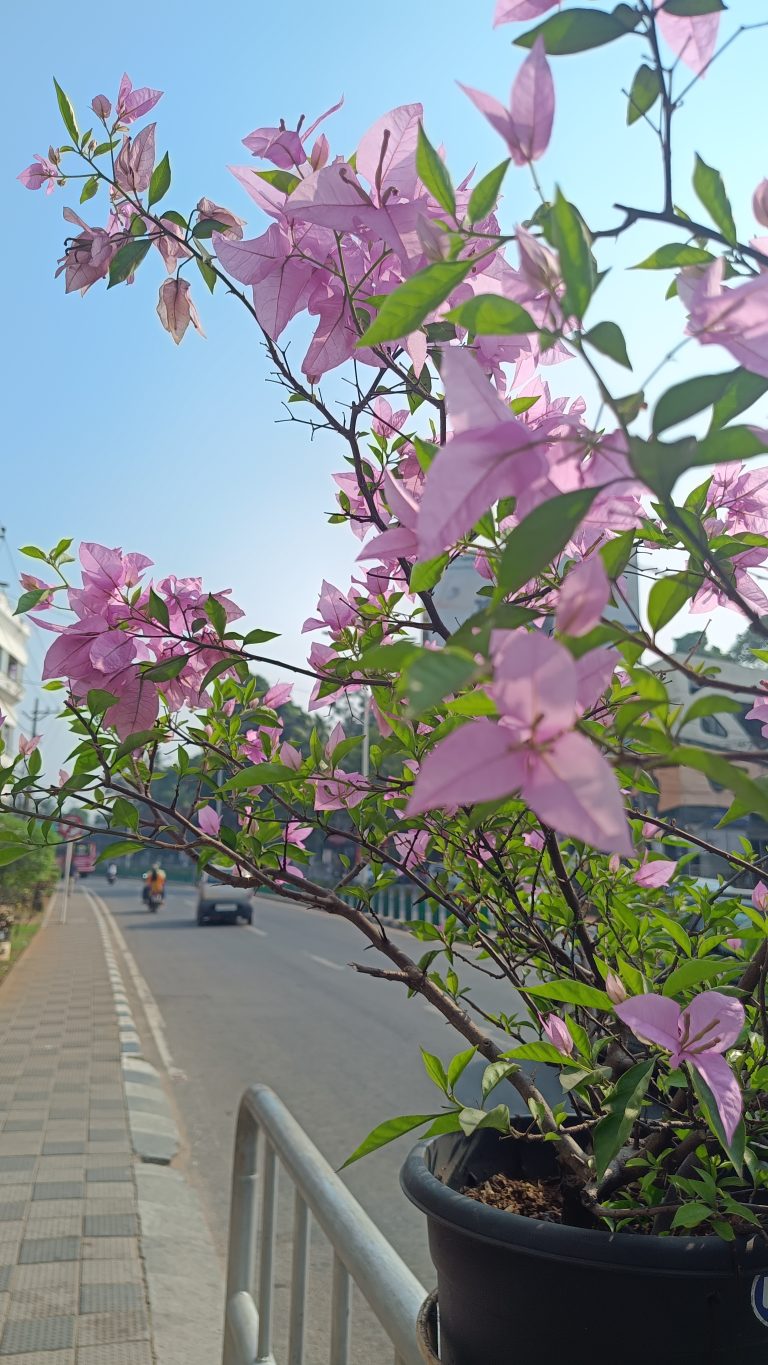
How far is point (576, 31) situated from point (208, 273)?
1.81ft

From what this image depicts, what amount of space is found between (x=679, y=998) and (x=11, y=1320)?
2.78 m

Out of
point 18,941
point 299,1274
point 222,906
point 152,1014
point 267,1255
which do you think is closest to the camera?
point 299,1274

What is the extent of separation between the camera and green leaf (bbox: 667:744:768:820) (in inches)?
16.7

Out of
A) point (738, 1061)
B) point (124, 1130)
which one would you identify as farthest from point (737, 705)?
point (124, 1130)

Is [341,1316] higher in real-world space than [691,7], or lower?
lower

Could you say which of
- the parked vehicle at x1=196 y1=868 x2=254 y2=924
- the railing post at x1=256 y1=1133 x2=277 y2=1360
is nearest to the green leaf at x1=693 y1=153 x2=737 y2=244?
the railing post at x1=256 y1=1133 x2=277 y2=1360

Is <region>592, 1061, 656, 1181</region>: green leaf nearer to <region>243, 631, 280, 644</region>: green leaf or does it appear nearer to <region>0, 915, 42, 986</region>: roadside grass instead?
<region>243, 631, 280, 644</region>: green leaf

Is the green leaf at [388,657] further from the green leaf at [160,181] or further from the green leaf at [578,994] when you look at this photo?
the green leaf at [160,181]

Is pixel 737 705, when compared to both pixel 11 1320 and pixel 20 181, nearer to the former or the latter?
pixel 20 181

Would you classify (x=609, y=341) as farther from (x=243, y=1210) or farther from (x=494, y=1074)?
(x=243, y=1210)

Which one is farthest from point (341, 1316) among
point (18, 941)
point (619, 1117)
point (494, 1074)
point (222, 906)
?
point (222, 906)

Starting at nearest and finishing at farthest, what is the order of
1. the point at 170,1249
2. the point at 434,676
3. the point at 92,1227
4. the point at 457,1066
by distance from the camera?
the point at 434,676, the point at 457,1066, the point at 170,1249, the point at 92,1227

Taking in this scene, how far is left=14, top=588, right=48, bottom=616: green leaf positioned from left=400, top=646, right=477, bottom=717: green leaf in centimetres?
90

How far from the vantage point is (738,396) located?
521 mm
